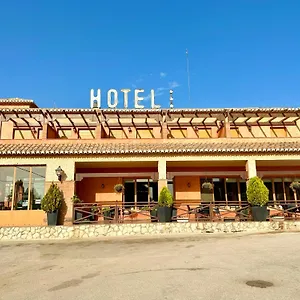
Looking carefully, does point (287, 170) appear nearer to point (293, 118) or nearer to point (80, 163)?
point (293, 118)

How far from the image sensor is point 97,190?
1805 cm

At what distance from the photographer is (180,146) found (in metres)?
16.8

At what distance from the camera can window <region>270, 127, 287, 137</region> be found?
66.6ft

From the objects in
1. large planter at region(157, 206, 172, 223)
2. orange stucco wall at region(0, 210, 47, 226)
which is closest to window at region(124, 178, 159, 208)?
large planter at region(157, 206, 172, 223)

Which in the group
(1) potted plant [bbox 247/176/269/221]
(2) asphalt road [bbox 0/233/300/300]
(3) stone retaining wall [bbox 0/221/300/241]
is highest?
Result: (1) potted plant [bbox 247/176/269/221]

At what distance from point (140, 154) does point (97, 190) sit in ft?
13.4

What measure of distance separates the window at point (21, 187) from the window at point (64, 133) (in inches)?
178

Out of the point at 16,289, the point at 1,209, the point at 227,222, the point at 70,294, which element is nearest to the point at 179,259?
the point at 70,294

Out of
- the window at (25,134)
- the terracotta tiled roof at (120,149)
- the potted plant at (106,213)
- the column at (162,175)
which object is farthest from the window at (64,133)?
the column at (162,175)

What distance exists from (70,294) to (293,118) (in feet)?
63.1

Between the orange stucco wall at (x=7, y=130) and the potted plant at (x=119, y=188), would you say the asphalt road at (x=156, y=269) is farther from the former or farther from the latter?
the orange stucco wall at (x=7, y=130)

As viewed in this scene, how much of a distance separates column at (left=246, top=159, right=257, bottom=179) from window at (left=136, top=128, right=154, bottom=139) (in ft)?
22.0

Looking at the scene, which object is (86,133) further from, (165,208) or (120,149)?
(165,208)

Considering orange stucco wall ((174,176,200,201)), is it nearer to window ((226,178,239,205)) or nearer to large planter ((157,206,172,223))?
window ((226,178,239,205))
